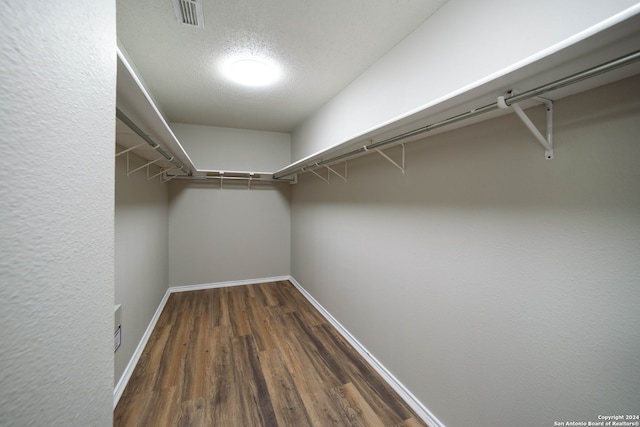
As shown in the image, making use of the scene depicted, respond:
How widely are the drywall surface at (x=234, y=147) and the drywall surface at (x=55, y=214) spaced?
3335 mm

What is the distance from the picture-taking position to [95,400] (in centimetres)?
49

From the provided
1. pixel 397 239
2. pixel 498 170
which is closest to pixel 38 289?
pixel 498 170

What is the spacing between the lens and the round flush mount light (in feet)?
6.62

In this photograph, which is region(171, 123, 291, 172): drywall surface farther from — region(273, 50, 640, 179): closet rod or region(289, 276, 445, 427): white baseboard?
region(273, 50, 640, 179): closet rod

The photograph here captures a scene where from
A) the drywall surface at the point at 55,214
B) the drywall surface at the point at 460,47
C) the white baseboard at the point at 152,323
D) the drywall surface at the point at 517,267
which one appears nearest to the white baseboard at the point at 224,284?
the white baseboard at the point at 152,323

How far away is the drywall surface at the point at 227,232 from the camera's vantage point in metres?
3.59

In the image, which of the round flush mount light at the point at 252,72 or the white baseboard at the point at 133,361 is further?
the round flush mount light at the point at 252,72

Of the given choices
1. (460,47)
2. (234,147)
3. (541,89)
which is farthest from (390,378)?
(234,147)

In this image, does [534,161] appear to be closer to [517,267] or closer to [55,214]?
[517,267]

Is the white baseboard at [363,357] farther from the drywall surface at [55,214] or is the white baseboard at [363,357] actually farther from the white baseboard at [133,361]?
the drywall surface at [55,214]

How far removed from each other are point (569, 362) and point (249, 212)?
3.72 meters

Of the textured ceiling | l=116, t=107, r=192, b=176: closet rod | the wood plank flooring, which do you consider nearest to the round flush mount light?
the textured ceiling

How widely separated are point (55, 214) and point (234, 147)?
12.1 feet

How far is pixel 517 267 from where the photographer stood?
108cm
